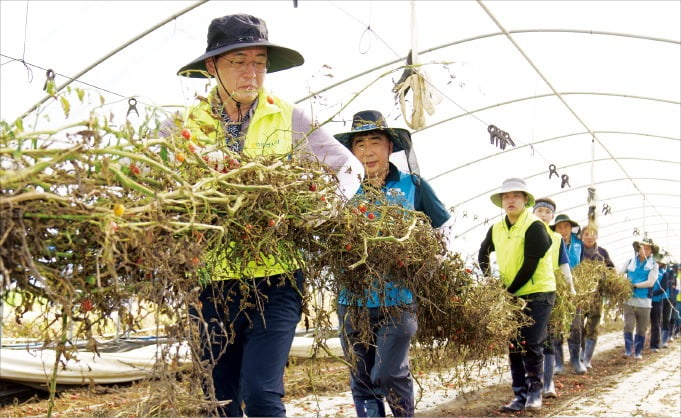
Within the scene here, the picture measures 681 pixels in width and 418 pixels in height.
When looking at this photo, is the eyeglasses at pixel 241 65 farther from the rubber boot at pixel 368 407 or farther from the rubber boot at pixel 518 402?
the rubber boot at pixel 518 402

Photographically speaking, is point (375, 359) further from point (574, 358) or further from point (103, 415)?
point (574, 358)

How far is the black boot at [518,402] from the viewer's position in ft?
18.7

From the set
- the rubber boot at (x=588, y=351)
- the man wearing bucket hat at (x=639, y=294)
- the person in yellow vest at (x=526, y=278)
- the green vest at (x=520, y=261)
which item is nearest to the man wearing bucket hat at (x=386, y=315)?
the person in yellow vest at (x=526, y=278)

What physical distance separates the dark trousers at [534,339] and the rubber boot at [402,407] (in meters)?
1.96

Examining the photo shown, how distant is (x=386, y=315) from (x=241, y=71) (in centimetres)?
141

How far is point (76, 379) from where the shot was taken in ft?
21.1

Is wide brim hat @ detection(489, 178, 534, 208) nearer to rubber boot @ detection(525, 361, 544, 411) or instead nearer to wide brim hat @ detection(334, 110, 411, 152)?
rubber boot @ detection(525, 361, 544, 411)

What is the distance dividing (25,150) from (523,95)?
10.4 metres

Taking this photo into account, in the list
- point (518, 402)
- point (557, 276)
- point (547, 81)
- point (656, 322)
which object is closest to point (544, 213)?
point (557, 276)

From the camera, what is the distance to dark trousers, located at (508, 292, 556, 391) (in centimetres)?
559

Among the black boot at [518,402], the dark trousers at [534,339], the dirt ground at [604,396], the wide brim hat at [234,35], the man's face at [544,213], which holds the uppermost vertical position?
the wide brim hat at [234,35]

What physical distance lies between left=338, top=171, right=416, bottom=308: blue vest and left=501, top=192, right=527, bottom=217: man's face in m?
2.07

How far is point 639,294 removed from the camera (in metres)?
11.0

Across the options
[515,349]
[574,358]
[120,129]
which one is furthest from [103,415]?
[574,358]
